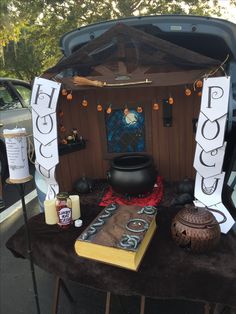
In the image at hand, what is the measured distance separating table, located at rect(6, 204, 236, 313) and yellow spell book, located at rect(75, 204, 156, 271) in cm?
6

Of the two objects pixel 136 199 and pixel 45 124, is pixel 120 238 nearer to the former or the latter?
pixel 136 199

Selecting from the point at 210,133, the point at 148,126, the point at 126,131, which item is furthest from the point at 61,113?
the point at 210,133

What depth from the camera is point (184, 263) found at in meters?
1.63

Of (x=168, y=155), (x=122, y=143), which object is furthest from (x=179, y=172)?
(x=122, y=143)

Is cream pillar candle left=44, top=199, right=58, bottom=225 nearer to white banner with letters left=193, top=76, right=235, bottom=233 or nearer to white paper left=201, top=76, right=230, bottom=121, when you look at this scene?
white banner with letters left=193, top=76, right=235, bottom=233

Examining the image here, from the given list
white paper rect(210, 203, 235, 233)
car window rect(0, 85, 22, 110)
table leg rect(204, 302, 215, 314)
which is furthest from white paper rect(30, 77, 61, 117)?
car window rect(0, 85, 22, 110)

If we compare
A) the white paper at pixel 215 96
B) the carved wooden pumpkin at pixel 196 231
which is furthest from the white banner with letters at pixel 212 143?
the carved wooden pumpkin at pixel 196 231

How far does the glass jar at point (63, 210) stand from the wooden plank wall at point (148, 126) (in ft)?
2.26

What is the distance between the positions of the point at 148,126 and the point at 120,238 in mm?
1356

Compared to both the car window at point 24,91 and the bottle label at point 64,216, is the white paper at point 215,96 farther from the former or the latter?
the car window at point 24,91

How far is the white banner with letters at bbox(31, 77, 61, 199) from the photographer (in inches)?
84.0

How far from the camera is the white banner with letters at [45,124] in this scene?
2135mm

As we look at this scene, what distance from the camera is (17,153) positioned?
1.72 meters

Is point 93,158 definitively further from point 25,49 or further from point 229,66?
point 25,49
